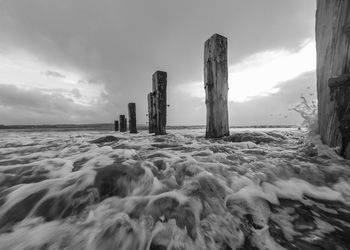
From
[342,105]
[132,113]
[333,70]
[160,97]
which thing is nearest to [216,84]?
[160,97]

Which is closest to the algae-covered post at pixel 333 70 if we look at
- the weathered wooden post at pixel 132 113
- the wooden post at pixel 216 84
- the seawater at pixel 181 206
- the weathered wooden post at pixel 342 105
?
the weathered wooden post at pixel 342 105

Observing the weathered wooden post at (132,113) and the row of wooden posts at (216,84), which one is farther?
the weathered wooden post at (132,113)

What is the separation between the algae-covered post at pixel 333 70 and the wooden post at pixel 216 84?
276 centimetres

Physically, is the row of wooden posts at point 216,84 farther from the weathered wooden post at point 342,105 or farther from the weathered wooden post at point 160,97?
the weathered wooden post at point 342,105

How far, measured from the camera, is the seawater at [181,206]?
109 cm

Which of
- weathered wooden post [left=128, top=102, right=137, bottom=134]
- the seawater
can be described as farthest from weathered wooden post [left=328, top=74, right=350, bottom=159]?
weathered wooden post [left=128, top=102, right=137, bottom=134]

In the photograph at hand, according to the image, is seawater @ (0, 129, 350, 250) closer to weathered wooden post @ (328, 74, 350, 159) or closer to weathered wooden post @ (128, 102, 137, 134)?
weathered wooden post @ (328, 74, 350, 159)

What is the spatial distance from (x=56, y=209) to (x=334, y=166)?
307 cm

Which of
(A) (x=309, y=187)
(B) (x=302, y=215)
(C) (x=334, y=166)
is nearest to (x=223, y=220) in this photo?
(B) (x=302, y=215)

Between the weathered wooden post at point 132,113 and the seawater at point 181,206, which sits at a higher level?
the weathered wooden post at point 132,113

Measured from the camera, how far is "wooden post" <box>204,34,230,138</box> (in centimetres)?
533

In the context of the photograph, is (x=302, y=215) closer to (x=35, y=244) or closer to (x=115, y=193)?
(x=115, y=193)

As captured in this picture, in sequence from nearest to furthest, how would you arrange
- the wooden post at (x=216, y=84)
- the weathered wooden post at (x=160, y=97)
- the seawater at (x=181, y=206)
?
the seawater at (x=181, y=206) → the wooden post at (x=216, y=84) → the weathered wooden post at (x=160, y=97)

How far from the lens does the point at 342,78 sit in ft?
7.26
